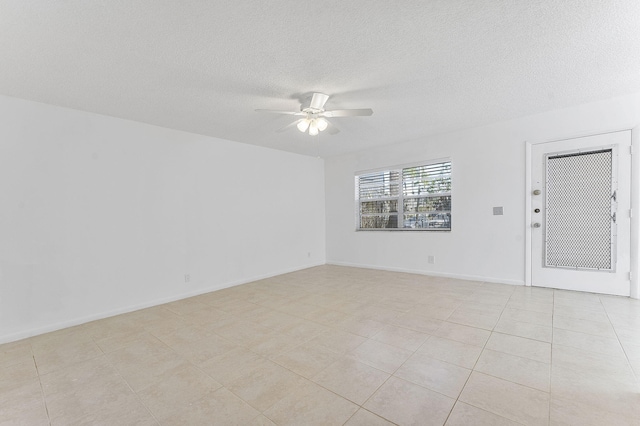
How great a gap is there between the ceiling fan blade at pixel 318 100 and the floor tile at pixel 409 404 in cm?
255

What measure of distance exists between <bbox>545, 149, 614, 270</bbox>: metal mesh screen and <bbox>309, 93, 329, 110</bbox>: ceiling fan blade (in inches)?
130

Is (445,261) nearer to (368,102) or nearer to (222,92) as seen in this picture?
(368,102)

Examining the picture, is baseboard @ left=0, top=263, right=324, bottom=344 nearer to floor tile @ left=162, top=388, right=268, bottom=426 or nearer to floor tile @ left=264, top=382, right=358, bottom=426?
floor tile @ left=162, top=388, right=268, bottom=426

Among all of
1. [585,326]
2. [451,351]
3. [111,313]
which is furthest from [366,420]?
[111,313]

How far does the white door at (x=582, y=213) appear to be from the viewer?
11.2 feet

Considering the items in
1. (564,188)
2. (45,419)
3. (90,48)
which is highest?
(90,48)

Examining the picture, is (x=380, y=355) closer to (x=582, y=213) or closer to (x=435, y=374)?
(x=435, y=374)

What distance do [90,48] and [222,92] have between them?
3.51 ft

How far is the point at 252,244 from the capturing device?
493cm

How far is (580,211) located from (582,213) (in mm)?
32

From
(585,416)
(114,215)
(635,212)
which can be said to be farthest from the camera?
(114,215)

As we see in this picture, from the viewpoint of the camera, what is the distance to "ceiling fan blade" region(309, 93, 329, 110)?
2.80 meters

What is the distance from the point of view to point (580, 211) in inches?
143

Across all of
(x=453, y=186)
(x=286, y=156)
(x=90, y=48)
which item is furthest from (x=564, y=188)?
(x=90, y=48)
